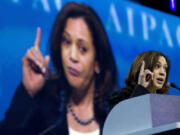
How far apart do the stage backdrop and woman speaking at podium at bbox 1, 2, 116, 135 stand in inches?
2.2

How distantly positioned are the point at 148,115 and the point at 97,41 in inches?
88.2

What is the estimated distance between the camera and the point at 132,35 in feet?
11.6

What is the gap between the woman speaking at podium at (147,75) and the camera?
1466 mm

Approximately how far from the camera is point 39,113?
286 centimetres

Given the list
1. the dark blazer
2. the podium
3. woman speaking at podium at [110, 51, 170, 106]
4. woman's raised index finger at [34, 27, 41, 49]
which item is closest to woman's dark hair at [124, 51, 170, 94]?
woman speaking at podium at [110, 51, 170, 106]

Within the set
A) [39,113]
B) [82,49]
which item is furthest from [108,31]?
[39,113]

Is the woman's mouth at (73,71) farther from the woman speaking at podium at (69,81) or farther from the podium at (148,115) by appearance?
the podium at (148,115)

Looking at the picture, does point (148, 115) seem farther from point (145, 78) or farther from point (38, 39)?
point (38, 39)

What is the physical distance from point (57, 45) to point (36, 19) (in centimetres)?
26

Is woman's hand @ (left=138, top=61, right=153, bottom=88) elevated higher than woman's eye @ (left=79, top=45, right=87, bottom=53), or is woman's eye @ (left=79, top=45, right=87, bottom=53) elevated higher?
woman's hand @ (left=138, top=61, right=153, bottom=88)

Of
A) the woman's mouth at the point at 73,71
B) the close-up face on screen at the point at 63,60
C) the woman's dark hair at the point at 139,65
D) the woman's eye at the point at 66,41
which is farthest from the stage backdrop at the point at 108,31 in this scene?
the woman's dark hair at the point at 139,65

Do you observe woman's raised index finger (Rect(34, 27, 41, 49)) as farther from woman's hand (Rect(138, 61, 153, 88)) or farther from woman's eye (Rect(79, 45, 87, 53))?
woman's hand (Rect(138, 61, 153, 88))

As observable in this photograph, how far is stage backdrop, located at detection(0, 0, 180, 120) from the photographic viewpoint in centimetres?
280

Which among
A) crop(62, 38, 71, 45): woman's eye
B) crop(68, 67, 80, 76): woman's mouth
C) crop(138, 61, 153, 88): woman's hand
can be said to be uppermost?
crop(138, 61, 153, 88): woman's hand
